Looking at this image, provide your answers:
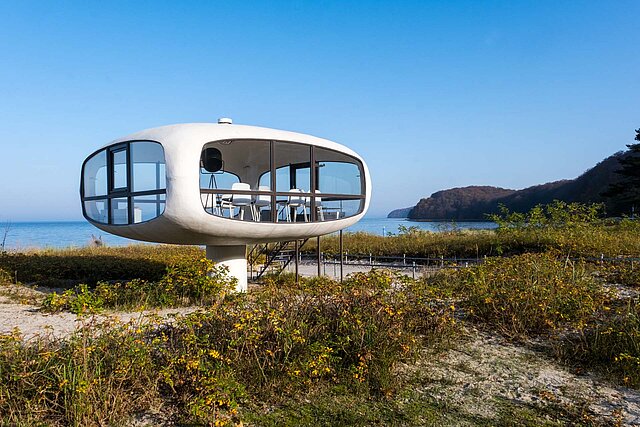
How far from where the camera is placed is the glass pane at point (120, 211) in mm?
8305

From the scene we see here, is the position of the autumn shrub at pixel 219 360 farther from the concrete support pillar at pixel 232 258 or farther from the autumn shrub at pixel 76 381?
the concrete support pillar at pixel 232 258

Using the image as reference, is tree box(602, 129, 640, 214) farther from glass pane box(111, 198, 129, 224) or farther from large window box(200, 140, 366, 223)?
glass pane box(111, 198, 129, 224)

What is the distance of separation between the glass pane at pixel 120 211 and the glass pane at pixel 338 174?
4198 millimetres

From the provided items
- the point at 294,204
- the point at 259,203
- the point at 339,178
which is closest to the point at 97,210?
the point at 259,203

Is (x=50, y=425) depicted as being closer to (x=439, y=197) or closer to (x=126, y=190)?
(x=126, y=190)

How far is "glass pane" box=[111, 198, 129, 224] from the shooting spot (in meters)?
8.30

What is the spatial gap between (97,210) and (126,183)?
1.45 meters

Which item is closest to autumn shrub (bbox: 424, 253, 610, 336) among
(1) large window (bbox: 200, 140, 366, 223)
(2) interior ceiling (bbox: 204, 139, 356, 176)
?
(1) large window (bbox: 200, 140, 366, 223)

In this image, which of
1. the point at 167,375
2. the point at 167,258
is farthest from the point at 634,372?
the point at 167,258

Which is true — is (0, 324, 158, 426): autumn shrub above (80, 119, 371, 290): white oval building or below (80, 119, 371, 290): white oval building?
below

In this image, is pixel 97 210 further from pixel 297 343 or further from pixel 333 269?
pixel 333 269

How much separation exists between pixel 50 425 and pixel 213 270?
5.41m

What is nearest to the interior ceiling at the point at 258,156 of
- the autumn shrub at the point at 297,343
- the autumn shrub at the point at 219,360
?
the autumn shrub at the point at 297,343

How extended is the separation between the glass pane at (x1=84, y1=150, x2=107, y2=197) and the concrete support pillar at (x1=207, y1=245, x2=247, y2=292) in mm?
2449
